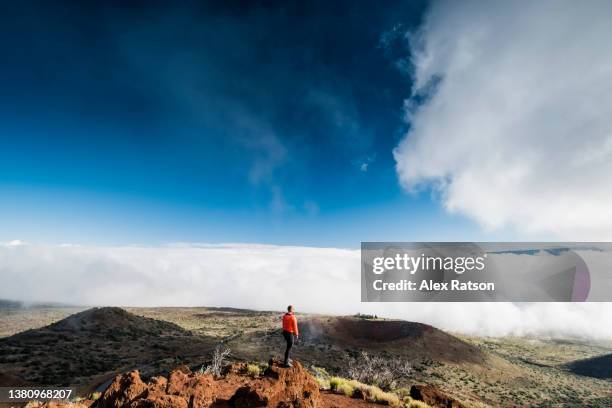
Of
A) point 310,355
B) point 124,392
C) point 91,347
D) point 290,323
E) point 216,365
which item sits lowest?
point 91,347

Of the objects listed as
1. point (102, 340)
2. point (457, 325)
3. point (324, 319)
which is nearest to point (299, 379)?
point (102, 340)

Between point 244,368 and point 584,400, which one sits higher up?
point 244,368

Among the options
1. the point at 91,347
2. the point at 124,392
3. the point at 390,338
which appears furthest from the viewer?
the point at 390,338

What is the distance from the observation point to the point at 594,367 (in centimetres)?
7325

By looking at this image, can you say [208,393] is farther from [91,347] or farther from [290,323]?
[91,347]

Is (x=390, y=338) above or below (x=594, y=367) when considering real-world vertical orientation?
above

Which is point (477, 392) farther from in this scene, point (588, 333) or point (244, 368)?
point (588, 333)

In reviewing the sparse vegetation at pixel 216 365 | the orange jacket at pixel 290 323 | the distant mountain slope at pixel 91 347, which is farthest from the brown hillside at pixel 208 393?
the distant mountain slope at pixel 91 347

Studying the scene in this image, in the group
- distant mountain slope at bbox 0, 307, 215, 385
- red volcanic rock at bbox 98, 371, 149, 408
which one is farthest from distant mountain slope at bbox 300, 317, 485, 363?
red volcanic rock at bbox 98, 371, 149, 408

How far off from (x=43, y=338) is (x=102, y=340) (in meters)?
6.69

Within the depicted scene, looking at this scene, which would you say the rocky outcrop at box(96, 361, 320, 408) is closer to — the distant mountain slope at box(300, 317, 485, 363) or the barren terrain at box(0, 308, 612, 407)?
the barren terrain at box(0, 308, 612, 407)

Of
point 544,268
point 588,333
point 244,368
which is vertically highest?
point 544,268

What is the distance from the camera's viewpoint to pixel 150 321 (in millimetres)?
63844

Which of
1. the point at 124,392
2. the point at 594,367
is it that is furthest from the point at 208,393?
the point at 594,367
